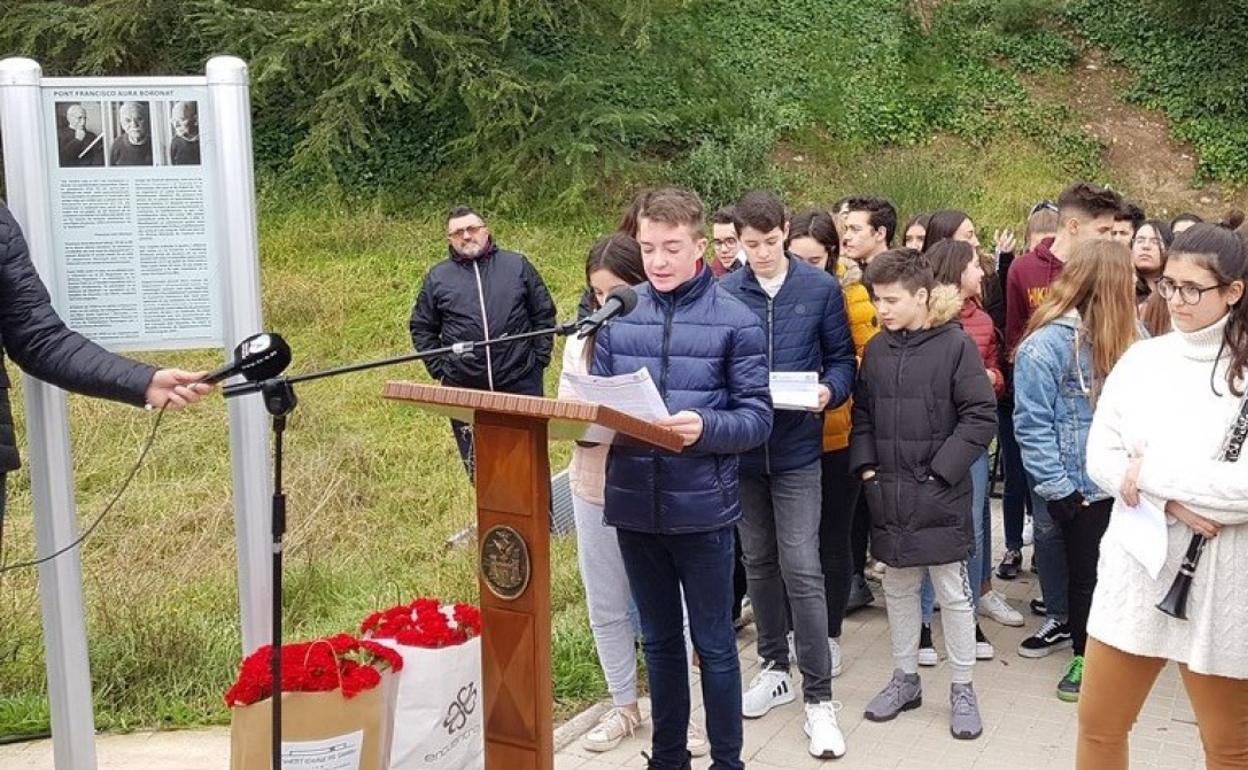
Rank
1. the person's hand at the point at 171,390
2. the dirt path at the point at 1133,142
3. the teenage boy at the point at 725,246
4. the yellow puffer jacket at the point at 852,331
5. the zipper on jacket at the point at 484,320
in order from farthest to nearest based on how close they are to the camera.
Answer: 1. the dirt path at the point at 1133,142
2. the zipper on jacket at the point at 484,320
3. the teenage boy at the point at 725,246
4. the yellow puffer jacket at the point at 852,331
5. the person's hand at the point at 171,390

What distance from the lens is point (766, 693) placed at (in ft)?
16.9

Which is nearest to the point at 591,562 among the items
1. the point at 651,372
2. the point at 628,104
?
the point at 651,372

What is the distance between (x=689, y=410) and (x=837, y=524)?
188cm

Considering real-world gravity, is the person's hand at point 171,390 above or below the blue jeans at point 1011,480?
above

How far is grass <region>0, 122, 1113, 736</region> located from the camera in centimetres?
546

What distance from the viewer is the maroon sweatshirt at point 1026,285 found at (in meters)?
6.36

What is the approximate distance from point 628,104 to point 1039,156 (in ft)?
19.9

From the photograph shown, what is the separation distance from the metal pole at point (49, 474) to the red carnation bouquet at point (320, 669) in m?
0.68

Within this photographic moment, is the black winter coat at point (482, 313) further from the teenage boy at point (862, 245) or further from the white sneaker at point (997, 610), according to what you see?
the white sneaker at point (997, 610)

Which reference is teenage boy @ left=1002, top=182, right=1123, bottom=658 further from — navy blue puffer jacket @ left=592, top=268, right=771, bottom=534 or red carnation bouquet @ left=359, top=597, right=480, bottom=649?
red carnation bouquet @ left=359, top=597, right=480, bottom=649

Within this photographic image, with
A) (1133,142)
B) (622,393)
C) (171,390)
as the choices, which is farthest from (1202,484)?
(1133,142)

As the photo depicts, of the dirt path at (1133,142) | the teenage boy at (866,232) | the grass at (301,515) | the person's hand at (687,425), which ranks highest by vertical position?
the dirt path at (1133,142)

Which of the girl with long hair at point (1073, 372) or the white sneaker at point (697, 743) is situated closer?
the white sneaker at point (697, 743)

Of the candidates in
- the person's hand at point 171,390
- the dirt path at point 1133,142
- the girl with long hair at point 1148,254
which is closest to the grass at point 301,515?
the person's hand at point 171,390
